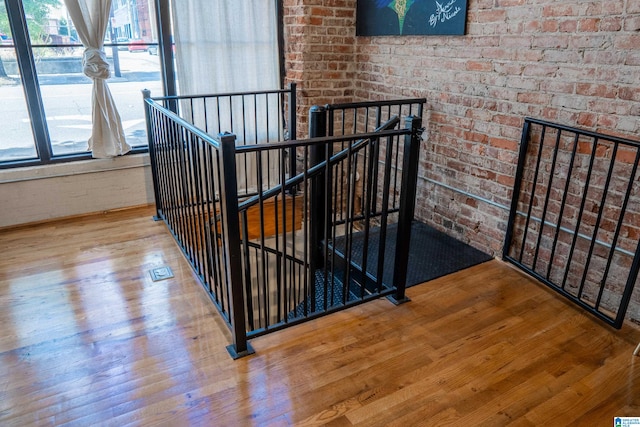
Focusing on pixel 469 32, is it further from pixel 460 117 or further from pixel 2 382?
pixel 2 382

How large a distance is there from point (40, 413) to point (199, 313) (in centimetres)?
81

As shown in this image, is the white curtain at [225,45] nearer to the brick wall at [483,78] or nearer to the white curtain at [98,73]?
the brick wall at [483,78]

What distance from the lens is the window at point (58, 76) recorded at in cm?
328

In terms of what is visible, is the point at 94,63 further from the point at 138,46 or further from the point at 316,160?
the point at 316,160

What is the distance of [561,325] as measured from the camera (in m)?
2.25

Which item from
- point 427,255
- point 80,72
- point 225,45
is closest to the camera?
point 427,255

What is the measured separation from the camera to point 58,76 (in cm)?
346

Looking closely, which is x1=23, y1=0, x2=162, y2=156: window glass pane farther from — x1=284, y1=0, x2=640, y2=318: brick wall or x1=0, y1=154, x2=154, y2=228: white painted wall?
x1=284, y1=0, x2=640, y2=318: brick wall

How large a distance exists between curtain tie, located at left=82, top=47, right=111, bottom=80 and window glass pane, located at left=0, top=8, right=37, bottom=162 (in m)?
0.47

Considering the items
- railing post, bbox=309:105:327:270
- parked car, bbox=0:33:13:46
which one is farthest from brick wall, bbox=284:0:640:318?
parked car, bbox=0:33:13:46

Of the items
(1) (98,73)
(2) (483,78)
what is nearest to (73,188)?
(1) (98,73)

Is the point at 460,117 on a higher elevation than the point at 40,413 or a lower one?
higher

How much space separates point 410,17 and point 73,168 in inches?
111

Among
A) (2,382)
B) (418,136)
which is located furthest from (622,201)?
(2,382)
